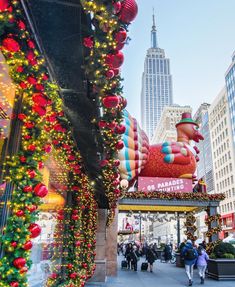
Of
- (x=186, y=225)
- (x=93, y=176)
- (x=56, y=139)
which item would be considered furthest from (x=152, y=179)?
(x=56, y=139)

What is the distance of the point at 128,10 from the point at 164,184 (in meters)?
16.1

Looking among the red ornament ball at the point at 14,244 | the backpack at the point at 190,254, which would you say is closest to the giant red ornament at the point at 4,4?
the red ornament ball at the point at 14,244

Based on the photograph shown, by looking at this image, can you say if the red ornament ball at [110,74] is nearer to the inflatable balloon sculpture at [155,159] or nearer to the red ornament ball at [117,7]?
the red ornament ball at [117,7]

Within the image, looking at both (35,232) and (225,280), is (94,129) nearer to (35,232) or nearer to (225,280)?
(35,232)

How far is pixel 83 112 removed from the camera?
4.97m

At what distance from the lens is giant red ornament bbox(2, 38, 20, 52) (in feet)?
9.78

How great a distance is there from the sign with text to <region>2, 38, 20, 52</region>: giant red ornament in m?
15.9

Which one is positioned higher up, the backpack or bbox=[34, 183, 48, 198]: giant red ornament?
bbox=[34, 183, 48, 198]: giant red ornament

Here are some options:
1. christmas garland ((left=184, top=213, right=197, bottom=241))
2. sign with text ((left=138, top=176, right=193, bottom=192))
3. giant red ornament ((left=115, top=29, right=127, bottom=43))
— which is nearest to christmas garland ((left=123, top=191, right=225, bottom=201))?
sign with text ((left=138, top=176, right=193, bottom=192))

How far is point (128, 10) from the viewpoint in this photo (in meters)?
3.11

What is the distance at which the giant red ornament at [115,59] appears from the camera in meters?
3.33

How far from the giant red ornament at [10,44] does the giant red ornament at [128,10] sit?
3.78ft

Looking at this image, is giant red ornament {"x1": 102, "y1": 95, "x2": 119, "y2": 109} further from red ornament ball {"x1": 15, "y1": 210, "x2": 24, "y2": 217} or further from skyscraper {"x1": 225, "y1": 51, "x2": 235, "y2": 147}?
skyscraper {"x1": 225, "y1": 51, "x2": 235, "y2": 147}

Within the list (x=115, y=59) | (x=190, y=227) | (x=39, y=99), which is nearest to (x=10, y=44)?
(x=39, y=99)
